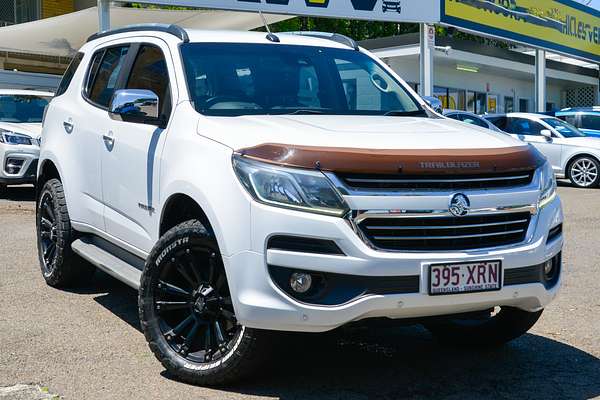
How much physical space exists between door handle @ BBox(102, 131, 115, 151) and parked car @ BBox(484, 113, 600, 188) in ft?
40.9

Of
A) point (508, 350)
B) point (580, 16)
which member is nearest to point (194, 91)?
point (508, 350)

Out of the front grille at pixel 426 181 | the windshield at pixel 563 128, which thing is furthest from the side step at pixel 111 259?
Answer: the windshield at pixel 563 128

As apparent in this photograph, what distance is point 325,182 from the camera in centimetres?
343

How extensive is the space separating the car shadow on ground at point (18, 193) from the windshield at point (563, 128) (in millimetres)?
10543

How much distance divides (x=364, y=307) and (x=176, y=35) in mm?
2353

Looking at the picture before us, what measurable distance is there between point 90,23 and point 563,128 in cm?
1082

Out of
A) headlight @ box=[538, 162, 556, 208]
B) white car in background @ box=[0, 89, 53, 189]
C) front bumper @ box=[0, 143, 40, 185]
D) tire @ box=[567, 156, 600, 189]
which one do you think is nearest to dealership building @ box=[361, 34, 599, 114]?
tire @ box=[567, 156, 600, 189]

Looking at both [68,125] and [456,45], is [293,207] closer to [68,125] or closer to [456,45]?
[68,125]

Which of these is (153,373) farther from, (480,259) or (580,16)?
(580,16)

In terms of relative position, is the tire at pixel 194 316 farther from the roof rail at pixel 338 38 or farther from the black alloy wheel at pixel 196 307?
the roof rail at pixel 338 38

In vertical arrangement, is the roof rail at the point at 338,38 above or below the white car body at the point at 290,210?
above

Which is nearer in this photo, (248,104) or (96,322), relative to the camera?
(248,104)

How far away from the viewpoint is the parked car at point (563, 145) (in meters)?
15.7

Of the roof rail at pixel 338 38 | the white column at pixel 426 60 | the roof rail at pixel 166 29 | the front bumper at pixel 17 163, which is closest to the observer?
the roof rail at pixel 166 29
